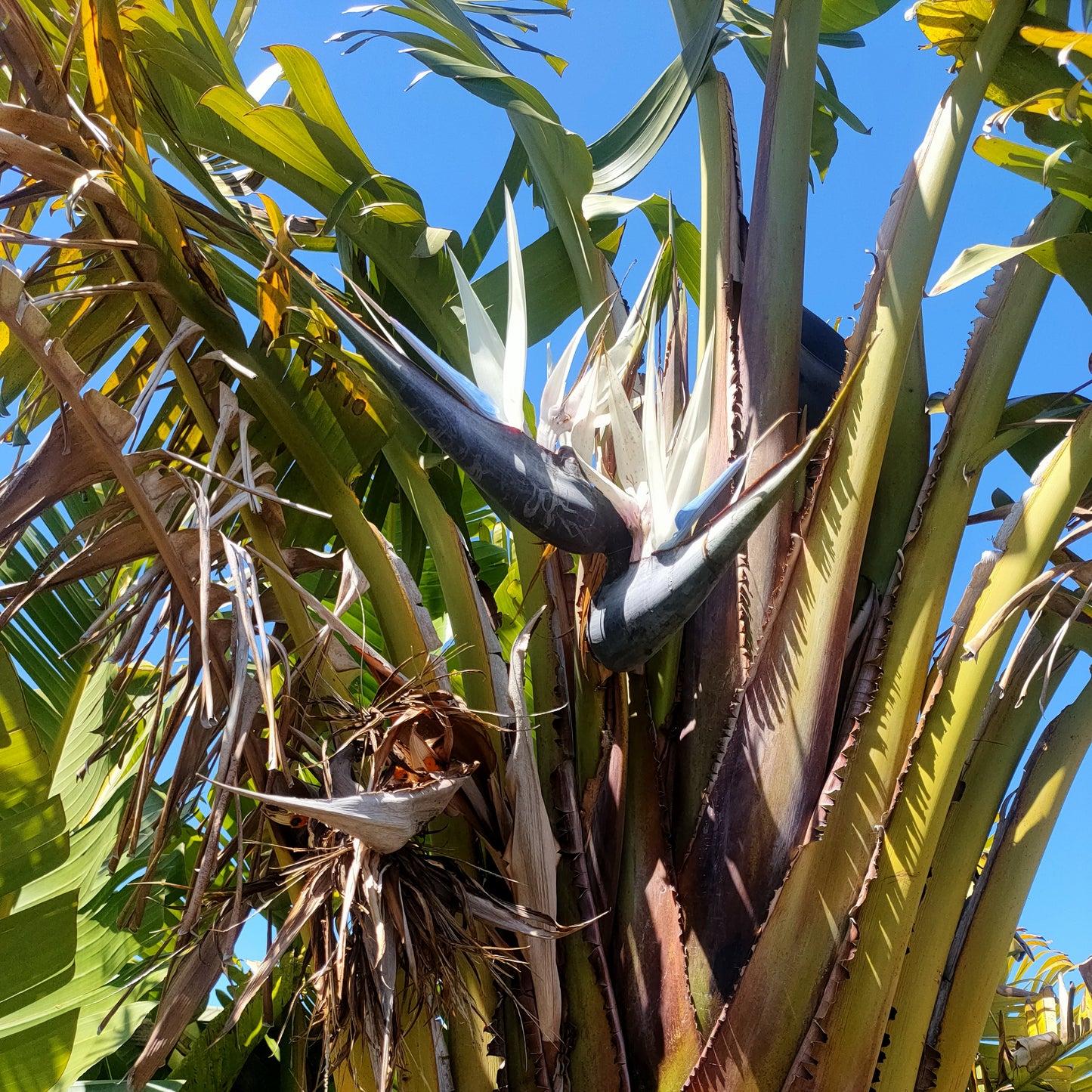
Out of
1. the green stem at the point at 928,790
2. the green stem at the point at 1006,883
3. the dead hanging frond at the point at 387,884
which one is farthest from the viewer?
the green stem at the point at 1006,883

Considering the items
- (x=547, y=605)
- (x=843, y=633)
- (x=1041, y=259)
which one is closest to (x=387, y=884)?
(x=547, y=605)

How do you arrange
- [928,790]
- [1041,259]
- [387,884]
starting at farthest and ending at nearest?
1. [1041,259]
2. [928,790]
3. [387,884]

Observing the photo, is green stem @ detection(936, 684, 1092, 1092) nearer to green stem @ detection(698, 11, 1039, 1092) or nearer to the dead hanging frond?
green stem @ detection(698, 11, 1039, 1092)

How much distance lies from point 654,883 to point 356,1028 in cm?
30

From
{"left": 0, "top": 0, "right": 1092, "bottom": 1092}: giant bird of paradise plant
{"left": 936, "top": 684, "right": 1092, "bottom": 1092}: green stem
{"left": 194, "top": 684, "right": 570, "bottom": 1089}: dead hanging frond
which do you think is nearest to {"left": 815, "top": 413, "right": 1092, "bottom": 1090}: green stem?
{"left": 0, "top": 0, "right": 1092, "bottom": 1092}: giant bird of paradise plant

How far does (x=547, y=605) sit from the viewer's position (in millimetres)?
1018

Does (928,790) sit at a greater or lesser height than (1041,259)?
lesser

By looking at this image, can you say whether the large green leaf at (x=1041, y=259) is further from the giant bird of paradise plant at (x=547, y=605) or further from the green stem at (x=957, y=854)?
the green stem at (x=957, y=854)

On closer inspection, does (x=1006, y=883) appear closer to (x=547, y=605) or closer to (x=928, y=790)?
(x=928, y=790)

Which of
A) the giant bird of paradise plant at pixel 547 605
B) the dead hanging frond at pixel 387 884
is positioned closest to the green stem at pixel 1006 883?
the giant bird of paradise plant at pixel 547 605

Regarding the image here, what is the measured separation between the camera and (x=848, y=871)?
2.90ft

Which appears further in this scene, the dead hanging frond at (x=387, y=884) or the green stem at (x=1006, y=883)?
the green stem at (x=1006, y=883)

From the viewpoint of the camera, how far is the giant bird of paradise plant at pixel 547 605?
80 cm

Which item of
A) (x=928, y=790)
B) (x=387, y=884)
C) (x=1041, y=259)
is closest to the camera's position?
(x=387, y=884)
